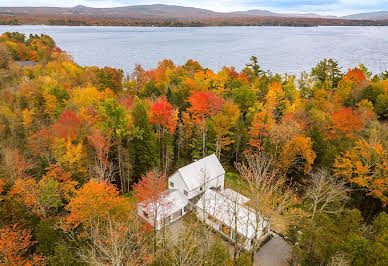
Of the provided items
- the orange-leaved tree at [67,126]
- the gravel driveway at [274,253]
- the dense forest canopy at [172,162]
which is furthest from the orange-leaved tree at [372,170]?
the orange-leaved tree at [67,126]

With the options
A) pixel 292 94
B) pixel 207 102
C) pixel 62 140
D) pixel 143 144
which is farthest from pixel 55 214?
pixel 292 94

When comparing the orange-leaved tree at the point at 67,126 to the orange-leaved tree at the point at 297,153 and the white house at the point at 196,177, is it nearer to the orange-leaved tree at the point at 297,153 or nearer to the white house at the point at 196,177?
the white house at the point at 196,177

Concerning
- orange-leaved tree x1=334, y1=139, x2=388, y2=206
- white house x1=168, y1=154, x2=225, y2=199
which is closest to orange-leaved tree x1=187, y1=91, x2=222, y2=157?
white house x1=168, y1=154, x2=225, y2=199

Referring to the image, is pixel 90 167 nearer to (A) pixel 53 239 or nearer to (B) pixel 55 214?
(B) pixel 55 214

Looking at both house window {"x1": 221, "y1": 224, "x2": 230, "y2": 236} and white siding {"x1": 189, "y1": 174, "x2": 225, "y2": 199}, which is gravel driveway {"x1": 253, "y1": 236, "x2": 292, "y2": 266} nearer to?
house window {"x1": 221, "y1": 224, "x2": 230, "y2": 236}

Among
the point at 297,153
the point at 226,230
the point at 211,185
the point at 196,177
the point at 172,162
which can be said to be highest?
the point at 297,153

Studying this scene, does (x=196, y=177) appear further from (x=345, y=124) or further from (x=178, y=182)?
(x=345, y=124)

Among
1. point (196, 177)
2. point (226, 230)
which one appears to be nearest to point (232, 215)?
point (226, 230)
